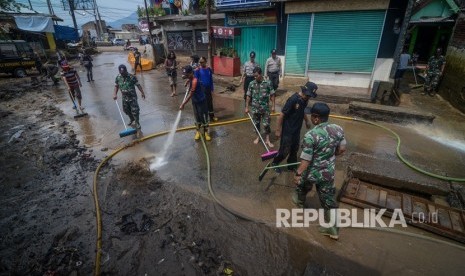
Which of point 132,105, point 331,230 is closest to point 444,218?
point 331,230

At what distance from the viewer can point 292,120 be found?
192 inches

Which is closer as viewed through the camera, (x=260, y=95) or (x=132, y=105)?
(x=260, y=95)

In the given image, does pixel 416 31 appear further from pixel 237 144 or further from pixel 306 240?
pixel 306 240

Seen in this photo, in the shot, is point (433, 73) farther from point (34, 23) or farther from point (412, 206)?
point (34, 23)

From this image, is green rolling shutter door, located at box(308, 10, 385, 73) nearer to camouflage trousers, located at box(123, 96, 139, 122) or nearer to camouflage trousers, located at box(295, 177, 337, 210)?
camouflage trousers, located at box(123, 96, 139, 122)

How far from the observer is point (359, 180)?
5.05 metres

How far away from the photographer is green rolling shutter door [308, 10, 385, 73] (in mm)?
10562

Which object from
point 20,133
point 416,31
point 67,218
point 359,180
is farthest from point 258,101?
point 416,31

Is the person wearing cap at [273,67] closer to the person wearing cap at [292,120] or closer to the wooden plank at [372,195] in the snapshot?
the person wearing cap at [292,120]

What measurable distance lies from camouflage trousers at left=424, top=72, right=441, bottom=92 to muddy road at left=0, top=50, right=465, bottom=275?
5.65m

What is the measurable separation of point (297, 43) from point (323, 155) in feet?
34.0

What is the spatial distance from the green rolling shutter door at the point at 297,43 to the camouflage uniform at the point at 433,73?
19.5 feet

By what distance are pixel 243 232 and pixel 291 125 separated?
2260 millimetres

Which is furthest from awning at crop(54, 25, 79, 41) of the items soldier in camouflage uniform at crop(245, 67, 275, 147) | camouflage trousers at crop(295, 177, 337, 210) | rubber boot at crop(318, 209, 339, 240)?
rubber boot at crop(318, 209, 339, 240)
